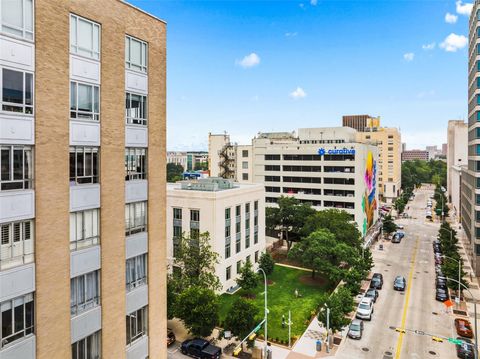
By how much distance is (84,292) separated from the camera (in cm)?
1497

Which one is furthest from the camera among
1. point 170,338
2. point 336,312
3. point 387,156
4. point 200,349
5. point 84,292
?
point 387,156

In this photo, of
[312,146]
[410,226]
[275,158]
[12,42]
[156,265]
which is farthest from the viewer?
[410,226]

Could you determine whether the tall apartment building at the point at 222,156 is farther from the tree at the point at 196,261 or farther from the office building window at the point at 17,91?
the office building window at the point at 17,91

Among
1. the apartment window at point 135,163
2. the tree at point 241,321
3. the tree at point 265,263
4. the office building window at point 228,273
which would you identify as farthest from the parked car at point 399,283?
the apartment window at point 135,163

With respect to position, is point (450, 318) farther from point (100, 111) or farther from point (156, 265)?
point (100, 111)

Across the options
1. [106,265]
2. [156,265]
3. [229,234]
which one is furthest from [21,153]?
[229,234]

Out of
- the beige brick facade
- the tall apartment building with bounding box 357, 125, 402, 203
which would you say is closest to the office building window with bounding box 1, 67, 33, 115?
the beige brick facade

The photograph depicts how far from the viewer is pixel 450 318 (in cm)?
3862

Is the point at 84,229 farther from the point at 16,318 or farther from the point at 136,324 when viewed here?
the point at 136,324

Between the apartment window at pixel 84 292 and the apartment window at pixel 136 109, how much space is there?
23.0 feet

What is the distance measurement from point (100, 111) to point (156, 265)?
8.17 metres

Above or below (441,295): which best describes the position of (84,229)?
above

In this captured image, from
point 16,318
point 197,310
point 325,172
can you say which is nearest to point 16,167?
point 16,318

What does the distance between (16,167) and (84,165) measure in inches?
102
